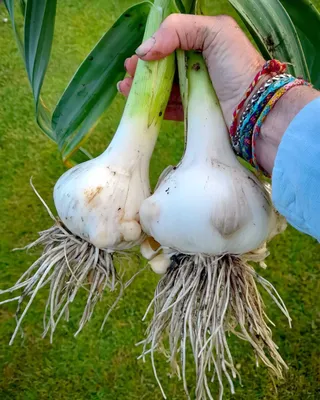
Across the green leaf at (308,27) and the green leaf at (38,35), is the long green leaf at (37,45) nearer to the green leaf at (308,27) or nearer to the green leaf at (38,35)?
the green leaf at (38,35)

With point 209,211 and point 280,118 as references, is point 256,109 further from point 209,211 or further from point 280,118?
point 209,211

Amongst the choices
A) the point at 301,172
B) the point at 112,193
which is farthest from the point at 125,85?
the point at 301,172

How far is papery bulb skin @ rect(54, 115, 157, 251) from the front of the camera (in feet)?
2.48

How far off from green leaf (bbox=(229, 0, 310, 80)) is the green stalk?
0.13 metres

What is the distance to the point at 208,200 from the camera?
0.71 metres

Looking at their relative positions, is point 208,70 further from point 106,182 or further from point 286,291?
point 286,291

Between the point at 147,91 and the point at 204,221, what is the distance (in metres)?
0.22

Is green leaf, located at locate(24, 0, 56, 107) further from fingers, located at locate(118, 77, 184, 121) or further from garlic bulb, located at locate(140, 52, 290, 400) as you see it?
garlic bulb, located at locate(140, 52, 290, 400)

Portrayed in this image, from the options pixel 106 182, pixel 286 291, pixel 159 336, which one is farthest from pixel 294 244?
pixel 106 182

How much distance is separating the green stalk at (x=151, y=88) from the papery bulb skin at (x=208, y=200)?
0.16ft

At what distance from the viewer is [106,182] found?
761 mm

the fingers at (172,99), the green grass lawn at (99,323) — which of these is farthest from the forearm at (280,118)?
the green grass lawn at (99,323)

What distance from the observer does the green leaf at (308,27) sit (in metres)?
0.88

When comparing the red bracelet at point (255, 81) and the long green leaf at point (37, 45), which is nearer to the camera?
the red bracelet at point (255, 81)
